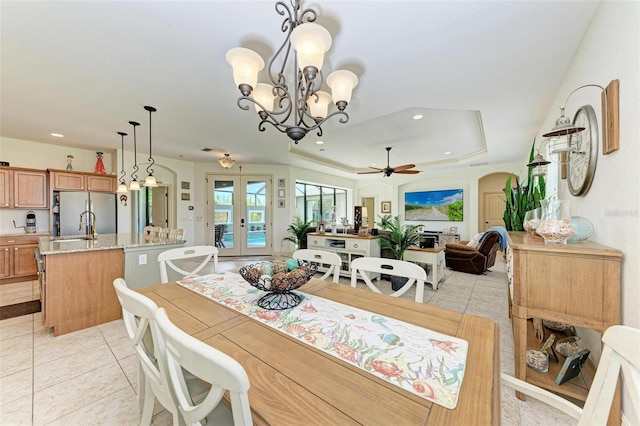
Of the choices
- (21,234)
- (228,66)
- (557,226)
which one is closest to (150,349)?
(228,66)

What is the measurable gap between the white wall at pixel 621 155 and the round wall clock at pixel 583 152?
45 millimetres

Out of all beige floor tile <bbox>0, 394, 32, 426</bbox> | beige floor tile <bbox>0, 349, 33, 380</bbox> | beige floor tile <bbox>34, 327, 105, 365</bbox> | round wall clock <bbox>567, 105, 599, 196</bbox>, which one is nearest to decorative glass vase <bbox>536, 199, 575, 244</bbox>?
round wall clock <bbox>567, 105, 599, 196</bbox>

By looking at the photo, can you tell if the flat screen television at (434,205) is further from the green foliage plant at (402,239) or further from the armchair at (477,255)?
the green foliage plant at (402,239)

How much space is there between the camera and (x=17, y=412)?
1.46 metres

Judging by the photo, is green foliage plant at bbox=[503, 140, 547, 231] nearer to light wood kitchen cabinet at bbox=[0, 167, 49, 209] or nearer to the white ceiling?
the white ceiling

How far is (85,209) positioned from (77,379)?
13.3 ft

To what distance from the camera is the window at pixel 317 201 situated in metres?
7.80

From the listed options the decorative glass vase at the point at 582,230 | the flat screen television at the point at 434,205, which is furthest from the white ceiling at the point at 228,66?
the flat screen television at the point at 434,205

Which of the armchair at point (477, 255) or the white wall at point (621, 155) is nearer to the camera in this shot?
the white wall at point (621, 155)

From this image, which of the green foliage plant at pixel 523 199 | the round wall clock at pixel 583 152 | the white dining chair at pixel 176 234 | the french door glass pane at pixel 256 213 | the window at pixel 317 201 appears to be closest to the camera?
the round wall clock at pixel 583 152

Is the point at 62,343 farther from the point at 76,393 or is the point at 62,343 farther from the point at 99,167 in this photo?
the point at 99,167

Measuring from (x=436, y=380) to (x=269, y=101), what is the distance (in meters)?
1.98

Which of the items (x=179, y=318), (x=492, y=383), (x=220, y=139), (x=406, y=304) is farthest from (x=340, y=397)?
(x=220, y=139)

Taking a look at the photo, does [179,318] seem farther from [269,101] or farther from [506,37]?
[506,37]
